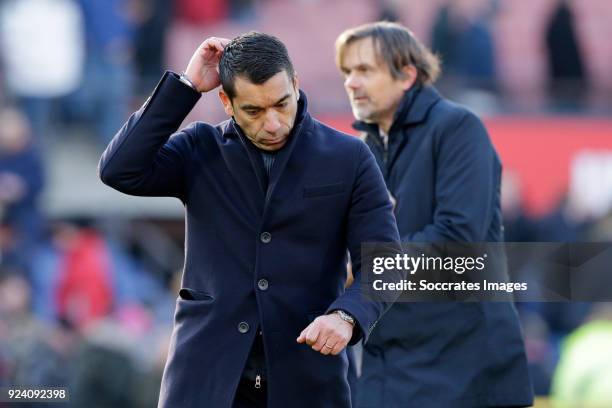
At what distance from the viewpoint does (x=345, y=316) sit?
411 centimetres

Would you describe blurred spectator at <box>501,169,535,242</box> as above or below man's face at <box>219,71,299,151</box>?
above

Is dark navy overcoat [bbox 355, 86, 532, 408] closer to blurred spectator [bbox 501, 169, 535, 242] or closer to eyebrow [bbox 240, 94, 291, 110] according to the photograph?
eyebrow [bbox 240, 94, 291, 110]

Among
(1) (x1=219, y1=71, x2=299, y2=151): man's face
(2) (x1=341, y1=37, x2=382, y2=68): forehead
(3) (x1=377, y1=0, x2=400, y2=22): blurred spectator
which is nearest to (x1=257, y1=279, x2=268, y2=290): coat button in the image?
(1) (x1=219, y1=71, x2=299, y2=151): man's face

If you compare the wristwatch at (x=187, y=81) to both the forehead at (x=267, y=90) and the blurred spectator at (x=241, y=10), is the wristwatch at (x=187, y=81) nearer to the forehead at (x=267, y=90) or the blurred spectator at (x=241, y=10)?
the forehead at (x=267, y=90)

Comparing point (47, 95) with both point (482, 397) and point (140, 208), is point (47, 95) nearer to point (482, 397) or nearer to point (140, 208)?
point (140, 208)

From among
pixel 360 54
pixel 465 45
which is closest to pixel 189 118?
pixel 465 45

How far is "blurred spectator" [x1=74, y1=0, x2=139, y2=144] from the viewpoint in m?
14.3

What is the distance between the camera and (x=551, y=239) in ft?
43.7

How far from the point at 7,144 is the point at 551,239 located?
17.3 ft

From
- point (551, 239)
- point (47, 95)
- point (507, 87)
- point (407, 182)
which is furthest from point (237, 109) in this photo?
point (507, 87)

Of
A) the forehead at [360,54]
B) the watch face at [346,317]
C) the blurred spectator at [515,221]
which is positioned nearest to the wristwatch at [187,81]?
the watch face at [346,317]

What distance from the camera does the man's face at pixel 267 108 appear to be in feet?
13.8

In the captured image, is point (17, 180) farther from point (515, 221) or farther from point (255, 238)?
point (255, 238)

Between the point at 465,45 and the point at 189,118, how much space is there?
3381 mm
